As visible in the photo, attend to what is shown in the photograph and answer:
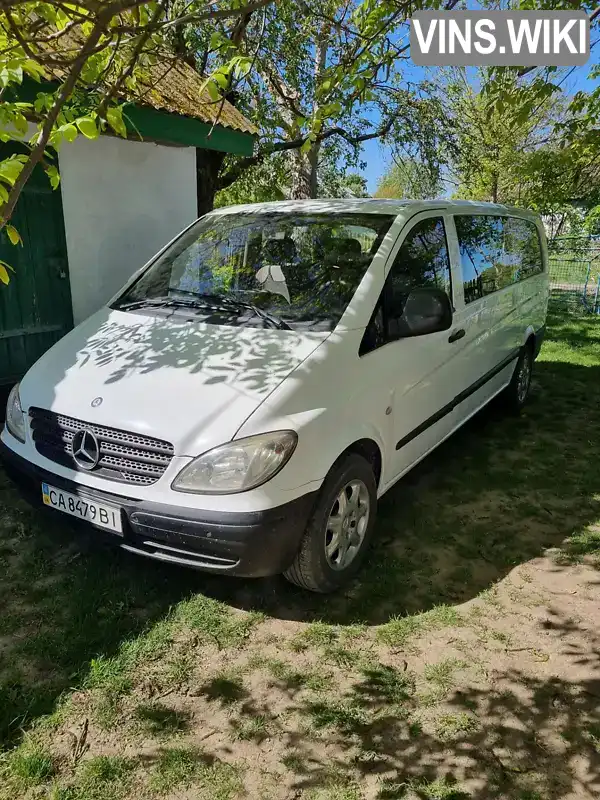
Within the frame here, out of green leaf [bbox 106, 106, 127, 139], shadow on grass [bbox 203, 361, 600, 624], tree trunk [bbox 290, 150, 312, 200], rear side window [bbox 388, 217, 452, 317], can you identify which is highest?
tree trunk [bbox 290, 150, 312, 200]

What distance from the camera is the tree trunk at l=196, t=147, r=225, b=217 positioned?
887 cm

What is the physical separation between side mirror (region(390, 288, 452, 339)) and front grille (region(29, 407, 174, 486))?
4.74ft

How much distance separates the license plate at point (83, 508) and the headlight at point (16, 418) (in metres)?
0.39

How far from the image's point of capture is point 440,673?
258 cm

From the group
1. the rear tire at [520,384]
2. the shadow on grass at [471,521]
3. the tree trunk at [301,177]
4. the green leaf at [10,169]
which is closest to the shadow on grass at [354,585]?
the shadow on grass at [471,521]

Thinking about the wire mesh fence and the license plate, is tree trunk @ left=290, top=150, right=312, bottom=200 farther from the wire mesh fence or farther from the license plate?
the license plate

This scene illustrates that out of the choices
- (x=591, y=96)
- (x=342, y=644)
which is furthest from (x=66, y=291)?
(x=591, y=96)

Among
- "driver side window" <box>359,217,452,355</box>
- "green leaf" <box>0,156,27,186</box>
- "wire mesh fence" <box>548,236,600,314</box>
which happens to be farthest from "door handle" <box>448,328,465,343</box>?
"wire mesh fence" <box>548,236,600,314</box>

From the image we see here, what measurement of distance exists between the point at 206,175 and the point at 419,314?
6688 millimetres

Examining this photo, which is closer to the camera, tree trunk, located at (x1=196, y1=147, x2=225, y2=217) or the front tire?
the front tire

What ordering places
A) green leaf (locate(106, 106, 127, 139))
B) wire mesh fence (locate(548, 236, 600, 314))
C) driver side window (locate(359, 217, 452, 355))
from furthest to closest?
wire mesh fence (locate(548, 236, 600, 314)) < driver side window (locate(359, 217, 452, 355)) < green leaf (locate(106, 106, 127, 139))

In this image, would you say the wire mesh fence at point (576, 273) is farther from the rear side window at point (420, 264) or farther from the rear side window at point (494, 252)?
the rear side window at point (420, 264)

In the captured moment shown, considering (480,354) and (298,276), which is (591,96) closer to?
(480,354)

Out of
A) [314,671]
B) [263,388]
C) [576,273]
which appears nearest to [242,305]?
[263,388]
